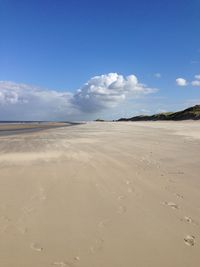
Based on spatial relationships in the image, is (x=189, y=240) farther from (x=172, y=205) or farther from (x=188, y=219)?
(x=172, y=205)

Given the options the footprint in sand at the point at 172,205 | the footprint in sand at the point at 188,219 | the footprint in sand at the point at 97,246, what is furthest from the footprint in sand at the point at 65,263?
the footprint in sand at the point at 172,205

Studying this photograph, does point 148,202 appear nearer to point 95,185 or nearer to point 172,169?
point 95,185

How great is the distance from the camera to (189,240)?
16.0 ft

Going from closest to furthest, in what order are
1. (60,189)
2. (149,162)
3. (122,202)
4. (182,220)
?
(182,220) → (122,202) → (60,189) → (149,162)

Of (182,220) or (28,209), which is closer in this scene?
(182,220)

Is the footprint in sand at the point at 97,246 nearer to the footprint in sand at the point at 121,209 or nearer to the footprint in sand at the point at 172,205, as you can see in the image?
the footprint in sand at the point at 121,209

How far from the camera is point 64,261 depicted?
4273 mm

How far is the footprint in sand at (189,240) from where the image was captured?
187 inches

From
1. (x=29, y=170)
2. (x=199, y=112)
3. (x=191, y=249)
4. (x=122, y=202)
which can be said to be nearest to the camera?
(x=191, y=249)

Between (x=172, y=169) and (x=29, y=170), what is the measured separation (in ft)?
16.4

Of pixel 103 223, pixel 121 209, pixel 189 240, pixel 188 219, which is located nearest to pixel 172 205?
pixel 188 219

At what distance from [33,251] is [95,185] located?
12.5 ft

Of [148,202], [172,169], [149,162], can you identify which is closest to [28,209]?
[148,202]

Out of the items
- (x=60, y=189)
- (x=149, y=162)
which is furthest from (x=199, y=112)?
(x=60, y=189)
